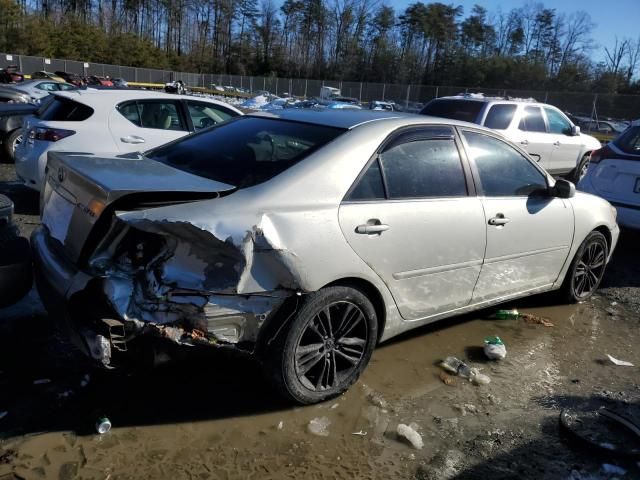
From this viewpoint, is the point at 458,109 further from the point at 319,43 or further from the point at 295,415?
the point at 319,43

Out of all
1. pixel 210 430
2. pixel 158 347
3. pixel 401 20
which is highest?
pixel 401 20

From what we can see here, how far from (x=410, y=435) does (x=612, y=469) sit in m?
1.02

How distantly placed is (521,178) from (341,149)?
5.84 ft

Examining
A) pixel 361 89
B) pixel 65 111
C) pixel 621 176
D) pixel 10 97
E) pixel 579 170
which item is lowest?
pixel 579 170

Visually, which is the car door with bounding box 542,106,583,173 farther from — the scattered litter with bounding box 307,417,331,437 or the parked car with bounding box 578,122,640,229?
the scattered litter with bounding box 307,417,331,437

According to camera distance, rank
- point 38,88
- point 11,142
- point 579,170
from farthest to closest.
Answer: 1. point 38,88
2. point 579,170
3. point 11,142

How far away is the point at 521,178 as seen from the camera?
4.28 metres

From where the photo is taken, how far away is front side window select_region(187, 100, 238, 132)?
7598mm

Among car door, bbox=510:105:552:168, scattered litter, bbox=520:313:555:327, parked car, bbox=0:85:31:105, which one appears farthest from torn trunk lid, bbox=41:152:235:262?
parked car, bbox=0:85:31:105

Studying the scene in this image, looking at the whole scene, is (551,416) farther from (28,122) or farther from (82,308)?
(28,122)

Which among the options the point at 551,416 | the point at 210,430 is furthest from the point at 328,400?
the point at 551,416

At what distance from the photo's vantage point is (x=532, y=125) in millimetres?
10227

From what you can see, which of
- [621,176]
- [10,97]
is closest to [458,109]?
[621,176]

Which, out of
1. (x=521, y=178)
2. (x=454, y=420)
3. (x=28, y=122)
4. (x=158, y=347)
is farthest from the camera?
(x=28, y=122)
